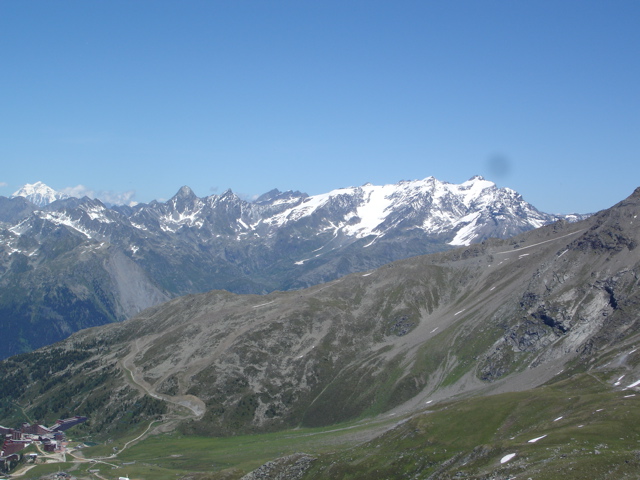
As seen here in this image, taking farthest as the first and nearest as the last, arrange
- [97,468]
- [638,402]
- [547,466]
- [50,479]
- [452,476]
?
[97,468]
[50,479]
[638,402]
[452,476]
[547,466]

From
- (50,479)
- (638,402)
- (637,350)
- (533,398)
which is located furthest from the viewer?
(637,350)

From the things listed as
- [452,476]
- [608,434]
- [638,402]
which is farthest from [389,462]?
[638,402]

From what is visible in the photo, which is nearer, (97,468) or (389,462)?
(389,462)

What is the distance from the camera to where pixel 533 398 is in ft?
435

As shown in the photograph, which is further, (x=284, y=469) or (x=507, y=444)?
(x=284, y=469)

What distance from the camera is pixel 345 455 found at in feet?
404

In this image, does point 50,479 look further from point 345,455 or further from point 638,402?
point 638,402

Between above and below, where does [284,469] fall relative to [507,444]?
above

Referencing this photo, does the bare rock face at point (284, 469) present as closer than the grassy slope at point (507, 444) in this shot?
No

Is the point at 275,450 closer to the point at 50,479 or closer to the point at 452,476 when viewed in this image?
the point at 50,479

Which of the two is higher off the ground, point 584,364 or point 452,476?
point 452,476

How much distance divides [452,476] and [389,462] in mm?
26986

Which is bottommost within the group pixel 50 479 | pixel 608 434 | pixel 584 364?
pixel 584 364

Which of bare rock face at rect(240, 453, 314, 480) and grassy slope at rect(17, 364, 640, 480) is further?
bare rock face at rect(240, 453, 314, 480)
